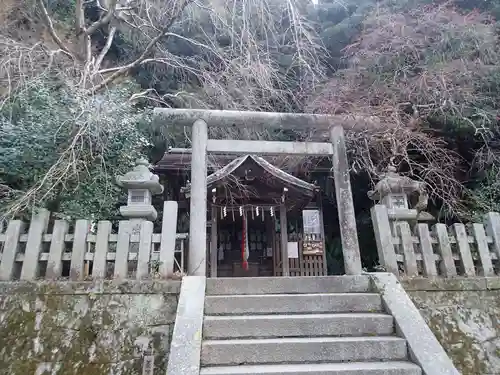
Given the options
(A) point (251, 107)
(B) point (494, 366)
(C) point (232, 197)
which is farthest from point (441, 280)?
(C) point (232, 197)

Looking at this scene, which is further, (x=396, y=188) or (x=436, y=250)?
(x=396, y=188)

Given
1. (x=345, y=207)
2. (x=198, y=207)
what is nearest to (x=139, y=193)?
(x=198, y=207)

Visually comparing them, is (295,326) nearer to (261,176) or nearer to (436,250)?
(436,250)

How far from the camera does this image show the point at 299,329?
3.50m

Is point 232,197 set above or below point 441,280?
above

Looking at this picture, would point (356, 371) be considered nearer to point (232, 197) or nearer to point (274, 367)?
point (274, 367)

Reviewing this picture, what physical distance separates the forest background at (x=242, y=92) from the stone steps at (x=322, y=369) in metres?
3.15

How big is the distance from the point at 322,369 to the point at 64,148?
14.9 feet

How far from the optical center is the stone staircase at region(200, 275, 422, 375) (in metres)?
3.10

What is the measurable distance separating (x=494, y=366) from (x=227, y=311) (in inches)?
111

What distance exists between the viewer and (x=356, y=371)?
2.95 m

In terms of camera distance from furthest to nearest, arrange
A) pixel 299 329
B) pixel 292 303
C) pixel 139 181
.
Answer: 1. pixel 139 181
2. pixel 292 303
3. pixel 299 329

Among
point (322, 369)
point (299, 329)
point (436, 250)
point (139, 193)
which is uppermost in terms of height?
point (139, 193)

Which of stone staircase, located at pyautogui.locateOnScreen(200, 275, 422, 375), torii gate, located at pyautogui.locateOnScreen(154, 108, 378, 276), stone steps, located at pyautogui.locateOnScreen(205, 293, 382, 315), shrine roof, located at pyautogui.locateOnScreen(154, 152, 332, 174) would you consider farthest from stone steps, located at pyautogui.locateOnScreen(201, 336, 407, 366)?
shrine roof, located at pyautogui.locateOnScreen(154, 152, 332, 174)
